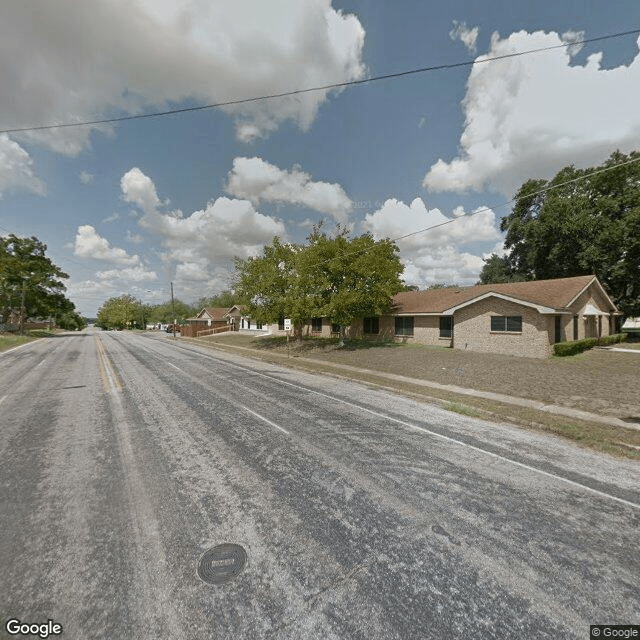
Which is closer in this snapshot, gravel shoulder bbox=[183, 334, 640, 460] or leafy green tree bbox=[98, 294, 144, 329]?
gravel shoulder bbox=[183, 334, 640, 460]

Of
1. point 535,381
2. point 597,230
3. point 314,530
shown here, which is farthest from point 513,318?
point 314,530

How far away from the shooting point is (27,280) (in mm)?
40594

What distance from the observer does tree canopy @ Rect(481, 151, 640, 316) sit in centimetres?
2742

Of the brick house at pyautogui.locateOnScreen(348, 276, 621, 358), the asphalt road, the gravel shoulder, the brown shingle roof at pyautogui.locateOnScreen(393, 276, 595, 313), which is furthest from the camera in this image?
the brown shingle roof at pyautogui.locateOnScreen(393, 276, 595, 313)

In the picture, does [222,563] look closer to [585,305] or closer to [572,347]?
[572,347]

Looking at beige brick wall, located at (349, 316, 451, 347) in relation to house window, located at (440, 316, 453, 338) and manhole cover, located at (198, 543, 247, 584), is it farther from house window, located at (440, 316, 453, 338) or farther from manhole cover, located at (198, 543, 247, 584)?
manhole cover, located at (198, 543, 247, 584)

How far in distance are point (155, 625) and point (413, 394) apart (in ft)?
30.9

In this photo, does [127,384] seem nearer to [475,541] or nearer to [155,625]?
[155,625]

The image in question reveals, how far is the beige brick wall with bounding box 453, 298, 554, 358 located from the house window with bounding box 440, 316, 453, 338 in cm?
123

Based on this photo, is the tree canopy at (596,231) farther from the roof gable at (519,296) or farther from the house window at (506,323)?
the house window at (506,323)

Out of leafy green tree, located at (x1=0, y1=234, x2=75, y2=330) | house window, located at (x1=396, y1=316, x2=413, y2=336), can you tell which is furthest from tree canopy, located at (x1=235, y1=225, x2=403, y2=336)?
leafy green tree, located at (x1=0, y1=234, x2=75, y2=330)

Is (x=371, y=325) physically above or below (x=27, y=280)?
below

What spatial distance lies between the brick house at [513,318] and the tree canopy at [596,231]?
4342mm

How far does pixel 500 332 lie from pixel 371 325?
12647 mm
